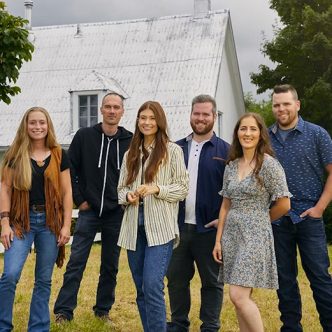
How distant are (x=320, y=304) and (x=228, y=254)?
3.82 feet

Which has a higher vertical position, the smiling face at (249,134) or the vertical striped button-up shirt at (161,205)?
the smiling face at (249,134)

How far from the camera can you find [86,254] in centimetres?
635

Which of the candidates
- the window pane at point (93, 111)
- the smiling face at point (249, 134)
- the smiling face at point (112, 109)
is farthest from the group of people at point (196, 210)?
the window pane at point (93, 111)

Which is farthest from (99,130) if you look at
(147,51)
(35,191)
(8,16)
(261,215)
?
(147,51)

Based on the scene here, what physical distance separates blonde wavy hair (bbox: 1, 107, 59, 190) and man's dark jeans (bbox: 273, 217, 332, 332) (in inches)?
86.8

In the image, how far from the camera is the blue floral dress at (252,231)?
477 cm

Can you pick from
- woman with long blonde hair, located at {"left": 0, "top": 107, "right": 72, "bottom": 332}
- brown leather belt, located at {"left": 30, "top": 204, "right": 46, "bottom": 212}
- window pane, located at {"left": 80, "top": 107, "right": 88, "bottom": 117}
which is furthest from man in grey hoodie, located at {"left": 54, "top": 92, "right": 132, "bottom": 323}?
window pane, located at {"left": 80, "top": 107, "right": 88, "bottom": 117}

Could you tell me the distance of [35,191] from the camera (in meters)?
5.26

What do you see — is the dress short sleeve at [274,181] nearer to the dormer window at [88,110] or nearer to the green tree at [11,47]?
the green tree at [11,47]

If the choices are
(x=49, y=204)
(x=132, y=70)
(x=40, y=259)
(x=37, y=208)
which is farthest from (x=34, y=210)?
(x=132, y=70)

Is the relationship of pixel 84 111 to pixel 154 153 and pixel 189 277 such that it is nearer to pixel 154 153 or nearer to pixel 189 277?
pixel 189 277

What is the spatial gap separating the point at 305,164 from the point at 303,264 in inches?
36.0

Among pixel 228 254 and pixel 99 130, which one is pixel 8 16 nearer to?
pixel 99 130

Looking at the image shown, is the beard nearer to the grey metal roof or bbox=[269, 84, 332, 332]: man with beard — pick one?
bbox=[269, 84, 332, 332]: man with beard
